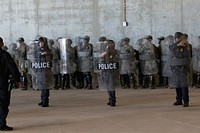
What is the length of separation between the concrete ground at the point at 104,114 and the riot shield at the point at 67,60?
1585 mm

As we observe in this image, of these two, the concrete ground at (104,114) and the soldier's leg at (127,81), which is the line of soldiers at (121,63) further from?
the concrete ground at (104,114)

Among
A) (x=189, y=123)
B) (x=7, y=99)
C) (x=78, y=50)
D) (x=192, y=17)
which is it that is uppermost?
(x=192, y=17)

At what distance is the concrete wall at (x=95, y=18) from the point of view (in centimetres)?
1533

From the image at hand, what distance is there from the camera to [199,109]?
363 inches

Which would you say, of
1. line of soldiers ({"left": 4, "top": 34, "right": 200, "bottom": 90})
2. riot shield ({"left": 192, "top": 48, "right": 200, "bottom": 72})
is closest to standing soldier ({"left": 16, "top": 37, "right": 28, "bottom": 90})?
line of soldiers ({"left": 4, "top": 34, "right": 200, "bottom": 90})

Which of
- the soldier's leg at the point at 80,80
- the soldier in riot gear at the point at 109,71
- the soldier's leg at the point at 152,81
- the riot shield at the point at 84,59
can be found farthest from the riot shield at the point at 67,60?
the soldier in riot gear at the point at 109,71

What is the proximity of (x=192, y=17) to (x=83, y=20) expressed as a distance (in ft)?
12.0

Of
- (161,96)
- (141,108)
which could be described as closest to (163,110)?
(141,108)

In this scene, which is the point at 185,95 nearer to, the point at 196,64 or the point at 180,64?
the point at 180,64

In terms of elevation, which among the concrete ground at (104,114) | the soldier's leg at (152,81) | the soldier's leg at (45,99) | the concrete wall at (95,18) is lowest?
the concrete ground at (104,114)

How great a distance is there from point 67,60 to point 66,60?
0.03m

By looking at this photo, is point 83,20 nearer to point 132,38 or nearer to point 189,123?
point 132,38

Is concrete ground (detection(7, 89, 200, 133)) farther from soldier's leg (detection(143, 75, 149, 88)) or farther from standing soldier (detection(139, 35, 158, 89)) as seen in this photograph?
soldier's leg (detection(143, 75, 149, 88))

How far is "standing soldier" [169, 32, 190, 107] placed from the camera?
31.4 ft
